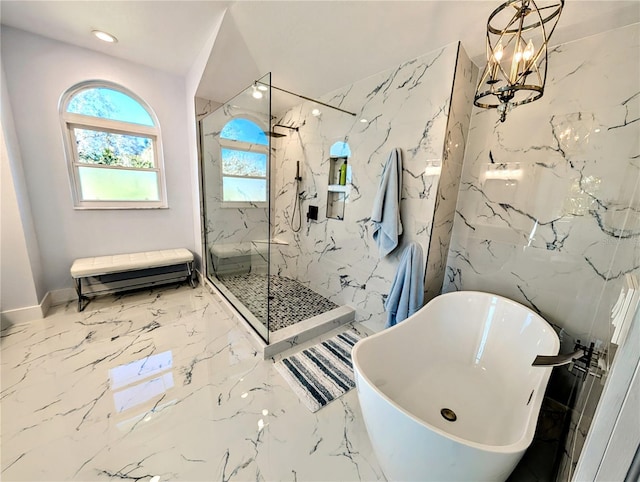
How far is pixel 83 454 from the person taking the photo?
4.19 feet

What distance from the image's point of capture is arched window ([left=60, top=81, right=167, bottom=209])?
2.61 m

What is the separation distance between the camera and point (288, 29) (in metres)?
1.87

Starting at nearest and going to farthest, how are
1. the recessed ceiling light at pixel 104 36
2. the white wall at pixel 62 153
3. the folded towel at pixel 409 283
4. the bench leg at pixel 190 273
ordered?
1. the folded towel at pixel 409 283
2. the recessed ceiling light at pixel 104 36
3. the white wall at pixel 62 153
4. the bench leg at pixel 190 273

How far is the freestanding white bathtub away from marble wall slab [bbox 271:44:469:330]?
2.21 feet

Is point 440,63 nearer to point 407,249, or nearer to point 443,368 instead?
point 407,249

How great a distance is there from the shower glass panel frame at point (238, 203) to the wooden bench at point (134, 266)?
333 millimetres

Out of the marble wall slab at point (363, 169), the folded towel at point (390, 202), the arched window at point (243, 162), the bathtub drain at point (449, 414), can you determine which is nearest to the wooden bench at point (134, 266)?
the arched window at point (243, 162)

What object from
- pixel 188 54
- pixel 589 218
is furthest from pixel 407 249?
pixel 188 54

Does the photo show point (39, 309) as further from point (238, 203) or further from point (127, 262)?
point (238, 203)

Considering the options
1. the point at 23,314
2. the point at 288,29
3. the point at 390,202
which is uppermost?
the point at 288,29

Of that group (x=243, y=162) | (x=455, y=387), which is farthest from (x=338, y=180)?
(x=455, y=387)

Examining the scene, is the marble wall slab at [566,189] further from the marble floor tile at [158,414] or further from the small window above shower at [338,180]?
the marble floor tile at [158,414]

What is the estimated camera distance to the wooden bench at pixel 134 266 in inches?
101

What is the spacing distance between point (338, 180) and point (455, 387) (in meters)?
2.29
